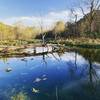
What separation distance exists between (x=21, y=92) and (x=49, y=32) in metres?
83.0

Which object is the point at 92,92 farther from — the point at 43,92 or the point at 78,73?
the point at 78,73

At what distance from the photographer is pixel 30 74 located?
600 inches

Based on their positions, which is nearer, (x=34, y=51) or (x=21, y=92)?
(x=21, y=92)

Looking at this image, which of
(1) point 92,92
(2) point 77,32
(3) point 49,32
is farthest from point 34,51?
(3) point 49,32

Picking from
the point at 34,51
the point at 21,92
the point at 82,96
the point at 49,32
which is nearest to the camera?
the point at 82,96

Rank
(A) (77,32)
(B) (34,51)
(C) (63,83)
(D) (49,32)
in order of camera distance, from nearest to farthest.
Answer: (C) (63,83) < (B) (34,51) < (A) (77,32) < (D) (49,32)

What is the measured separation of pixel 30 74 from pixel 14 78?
59.7 inches

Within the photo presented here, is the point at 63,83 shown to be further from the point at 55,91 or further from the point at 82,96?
the point at 82,96

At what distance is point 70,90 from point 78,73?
429 centimetres

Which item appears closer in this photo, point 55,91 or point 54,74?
point 55,91

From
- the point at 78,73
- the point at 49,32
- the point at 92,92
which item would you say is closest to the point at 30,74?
the point at 78,73

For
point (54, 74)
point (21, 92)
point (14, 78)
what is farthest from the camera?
point (54, 74)

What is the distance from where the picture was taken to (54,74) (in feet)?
49.5

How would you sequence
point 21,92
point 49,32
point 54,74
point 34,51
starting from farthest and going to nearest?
point 49,32 → point 34,51 → point 54,74 → point 21,92
